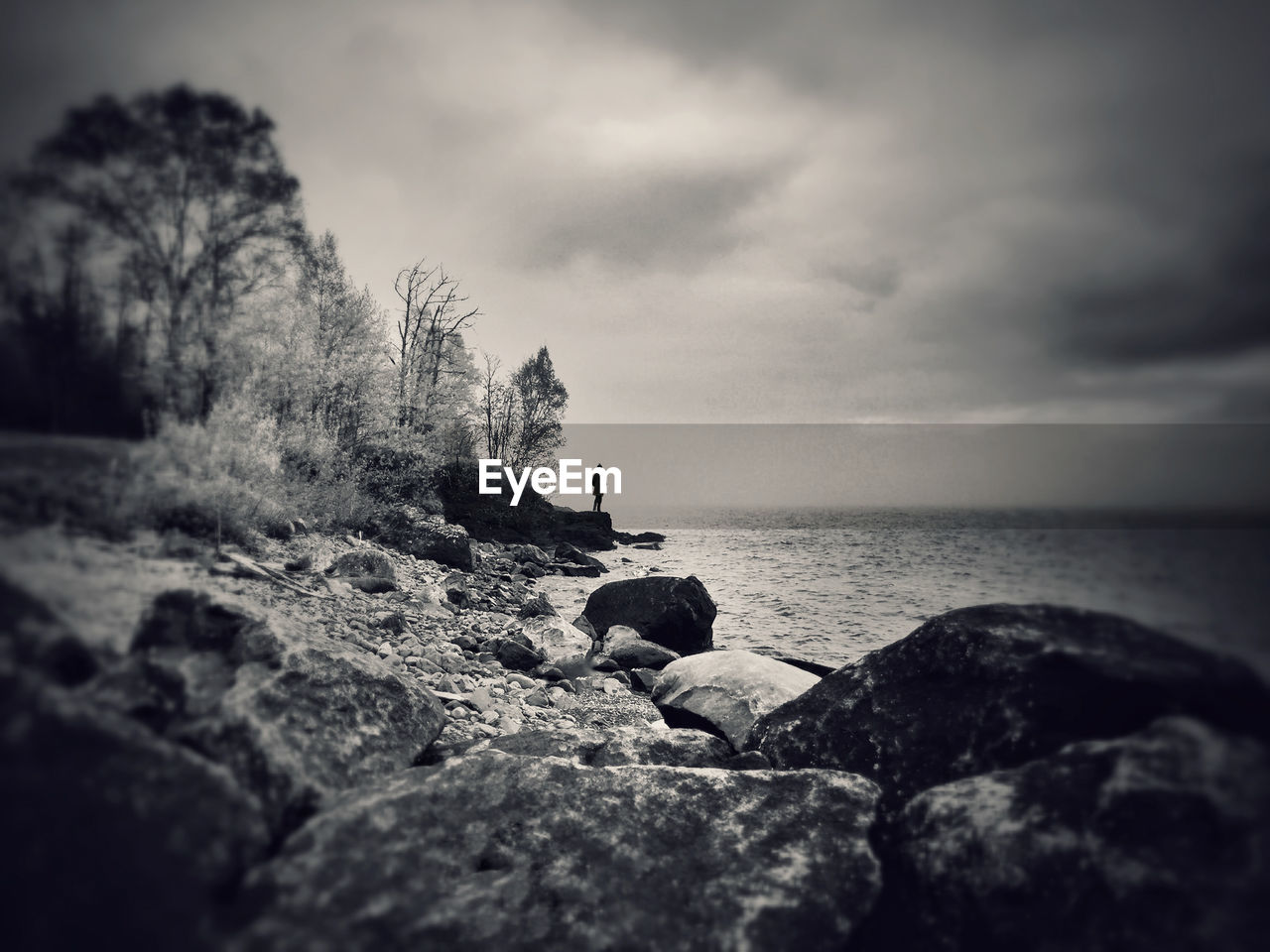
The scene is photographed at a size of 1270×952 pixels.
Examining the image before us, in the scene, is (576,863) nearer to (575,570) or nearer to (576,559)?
(575,570)

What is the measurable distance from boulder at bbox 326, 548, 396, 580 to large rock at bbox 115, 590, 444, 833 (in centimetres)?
291

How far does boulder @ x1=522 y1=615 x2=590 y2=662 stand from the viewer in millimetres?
8133

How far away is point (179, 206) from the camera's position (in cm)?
222

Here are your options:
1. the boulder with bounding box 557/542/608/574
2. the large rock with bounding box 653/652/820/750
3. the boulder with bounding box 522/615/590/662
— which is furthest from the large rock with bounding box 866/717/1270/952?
the boulder with bounding box 557/542/608/574

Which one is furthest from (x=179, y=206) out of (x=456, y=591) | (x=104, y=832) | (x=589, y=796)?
(x=456, y=591)

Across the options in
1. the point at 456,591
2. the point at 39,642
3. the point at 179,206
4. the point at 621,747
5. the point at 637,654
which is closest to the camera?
the point at 39,642

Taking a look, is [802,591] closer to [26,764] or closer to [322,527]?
[322,527]

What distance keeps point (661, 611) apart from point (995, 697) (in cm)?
741

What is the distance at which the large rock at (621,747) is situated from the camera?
303cm

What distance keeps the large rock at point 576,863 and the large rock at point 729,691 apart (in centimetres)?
212

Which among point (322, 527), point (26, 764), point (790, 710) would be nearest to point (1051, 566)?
point (790, 710)

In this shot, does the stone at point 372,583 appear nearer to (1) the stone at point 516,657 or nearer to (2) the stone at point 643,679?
(1) the stone at point 516,657

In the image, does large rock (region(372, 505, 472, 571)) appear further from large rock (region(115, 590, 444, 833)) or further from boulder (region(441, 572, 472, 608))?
large rock (region(115, 590, 444, 833))

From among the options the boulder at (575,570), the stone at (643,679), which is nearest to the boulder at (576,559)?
the boulder at (575,570)
